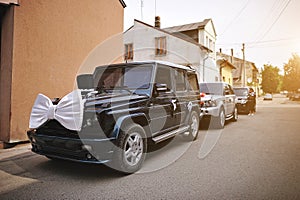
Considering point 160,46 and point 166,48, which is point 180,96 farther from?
point 160,46

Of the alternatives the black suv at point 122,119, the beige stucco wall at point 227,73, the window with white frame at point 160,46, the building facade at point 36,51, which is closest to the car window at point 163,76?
the black suv at point 122,119

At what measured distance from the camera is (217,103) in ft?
25.9

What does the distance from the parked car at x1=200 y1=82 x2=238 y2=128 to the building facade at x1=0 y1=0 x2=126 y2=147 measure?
480 centimetres

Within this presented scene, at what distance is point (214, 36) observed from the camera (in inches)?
985

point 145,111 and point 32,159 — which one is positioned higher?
point 145,111

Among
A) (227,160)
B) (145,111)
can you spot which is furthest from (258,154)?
(145,111)

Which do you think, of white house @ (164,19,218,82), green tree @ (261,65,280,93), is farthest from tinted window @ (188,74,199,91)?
green tree @ (261,65,280,93)

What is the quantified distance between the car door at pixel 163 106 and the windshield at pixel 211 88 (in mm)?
4136

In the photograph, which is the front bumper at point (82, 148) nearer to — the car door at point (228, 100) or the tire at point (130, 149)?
the tire at point (130, 149)

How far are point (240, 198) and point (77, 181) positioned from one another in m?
2.48

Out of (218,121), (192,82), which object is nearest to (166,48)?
(218,121)

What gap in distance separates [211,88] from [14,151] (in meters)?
7.31

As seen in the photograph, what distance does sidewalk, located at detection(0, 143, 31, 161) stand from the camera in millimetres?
4861

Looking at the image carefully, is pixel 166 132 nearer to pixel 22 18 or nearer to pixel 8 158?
pixel 8 158
